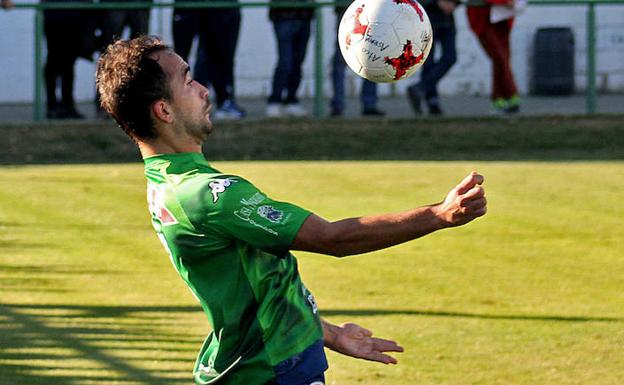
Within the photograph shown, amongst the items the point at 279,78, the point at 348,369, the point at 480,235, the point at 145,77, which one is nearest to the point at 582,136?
the point at 279,78

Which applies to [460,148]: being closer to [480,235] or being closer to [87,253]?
[480,235]

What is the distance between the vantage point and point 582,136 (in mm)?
17047

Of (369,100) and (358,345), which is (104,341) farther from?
(369,100)

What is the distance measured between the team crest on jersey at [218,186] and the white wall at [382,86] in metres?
15.7

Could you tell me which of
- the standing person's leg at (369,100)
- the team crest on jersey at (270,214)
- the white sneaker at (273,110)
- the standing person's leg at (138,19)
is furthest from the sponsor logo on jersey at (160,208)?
the standing person's leg at (369,100)

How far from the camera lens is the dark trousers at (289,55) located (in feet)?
54.9

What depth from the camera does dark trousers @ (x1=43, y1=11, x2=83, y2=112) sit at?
16.7 meters

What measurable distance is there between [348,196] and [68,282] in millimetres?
4257

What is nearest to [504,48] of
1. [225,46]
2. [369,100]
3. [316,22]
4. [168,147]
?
[369,100]

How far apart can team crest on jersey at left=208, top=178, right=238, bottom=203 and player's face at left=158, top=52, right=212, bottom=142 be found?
293 mm

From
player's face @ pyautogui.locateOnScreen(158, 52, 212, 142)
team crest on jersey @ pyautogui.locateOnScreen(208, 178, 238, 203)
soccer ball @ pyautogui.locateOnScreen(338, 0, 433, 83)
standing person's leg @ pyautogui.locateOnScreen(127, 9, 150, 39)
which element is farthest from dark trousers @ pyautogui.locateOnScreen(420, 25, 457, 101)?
team crest on jersey @ pyautogui.locateOnScreen(208, 178, 238, 203)

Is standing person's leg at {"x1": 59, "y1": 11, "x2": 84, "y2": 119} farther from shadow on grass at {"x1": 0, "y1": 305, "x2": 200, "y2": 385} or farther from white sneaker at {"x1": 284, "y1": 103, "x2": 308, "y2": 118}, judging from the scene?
shadow on grass at {"x1": 0, "y1": 305, "x2": 200, "y2": 385}

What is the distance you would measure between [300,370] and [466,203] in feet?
2.80

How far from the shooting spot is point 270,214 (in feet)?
13.5
